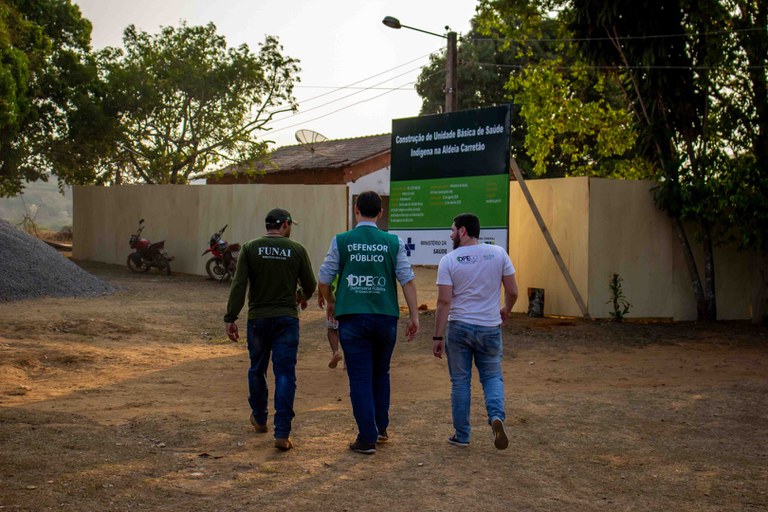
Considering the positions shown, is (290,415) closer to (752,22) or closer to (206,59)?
(752,22)

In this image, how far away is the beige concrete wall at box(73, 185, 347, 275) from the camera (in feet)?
65.0

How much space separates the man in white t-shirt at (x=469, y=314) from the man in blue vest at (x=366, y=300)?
1.25ft

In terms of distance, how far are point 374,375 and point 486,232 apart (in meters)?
7.98

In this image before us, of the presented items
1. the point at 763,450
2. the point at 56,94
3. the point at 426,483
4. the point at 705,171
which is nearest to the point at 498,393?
the point at 426,483

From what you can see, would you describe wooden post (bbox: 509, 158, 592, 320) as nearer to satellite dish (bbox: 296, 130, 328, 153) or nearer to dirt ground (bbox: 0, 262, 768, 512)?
Answer: dirt ground (bbox: 0, 262, 768, 512)

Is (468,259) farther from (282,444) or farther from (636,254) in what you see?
(636,254)

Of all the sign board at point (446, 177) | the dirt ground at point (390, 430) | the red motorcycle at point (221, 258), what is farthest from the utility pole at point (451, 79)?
the dirt ground at point (390, 430)

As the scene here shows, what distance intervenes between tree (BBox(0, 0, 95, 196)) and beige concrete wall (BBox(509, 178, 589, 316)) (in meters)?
15.5

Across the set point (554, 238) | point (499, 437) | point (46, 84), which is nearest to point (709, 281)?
point (554, 238)

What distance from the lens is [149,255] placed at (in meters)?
22.2

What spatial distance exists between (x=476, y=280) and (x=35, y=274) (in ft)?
41.6

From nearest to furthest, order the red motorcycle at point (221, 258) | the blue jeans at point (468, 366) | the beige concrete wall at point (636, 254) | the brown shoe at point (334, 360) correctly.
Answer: the blue jeans at point (468, 366) → the brown shoe at point (334, 360) → the beige concrete wall at point (636, 254) → the red motorcycle at point (221, 258)

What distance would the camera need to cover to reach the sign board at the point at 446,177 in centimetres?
1410

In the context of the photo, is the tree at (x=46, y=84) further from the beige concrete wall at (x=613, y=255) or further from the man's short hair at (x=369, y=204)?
the man's short hair at (x=369, y=204)
